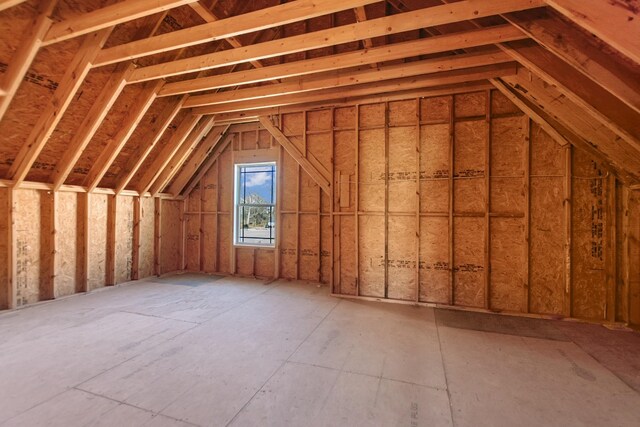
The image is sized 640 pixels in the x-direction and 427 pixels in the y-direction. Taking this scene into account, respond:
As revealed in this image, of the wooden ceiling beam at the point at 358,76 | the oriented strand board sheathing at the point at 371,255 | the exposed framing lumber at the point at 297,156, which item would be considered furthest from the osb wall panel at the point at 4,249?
the oriented strand board sheathing at the point at 371,255

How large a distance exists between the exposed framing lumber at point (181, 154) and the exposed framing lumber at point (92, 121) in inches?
64.4

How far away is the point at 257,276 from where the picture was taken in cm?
596

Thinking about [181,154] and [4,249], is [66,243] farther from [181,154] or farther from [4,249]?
[181,154]

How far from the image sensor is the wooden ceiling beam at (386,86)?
362 cm

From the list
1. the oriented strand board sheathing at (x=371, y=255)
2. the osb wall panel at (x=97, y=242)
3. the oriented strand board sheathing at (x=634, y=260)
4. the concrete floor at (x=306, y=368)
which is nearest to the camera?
the concrete floor at (x=306, y=368)

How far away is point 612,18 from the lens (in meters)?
1.63

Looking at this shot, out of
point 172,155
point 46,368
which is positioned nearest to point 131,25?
point 172,155

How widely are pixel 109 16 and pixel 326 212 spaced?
3985mm

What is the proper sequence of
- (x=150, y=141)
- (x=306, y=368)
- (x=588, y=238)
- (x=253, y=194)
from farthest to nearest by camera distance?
1. (x=253, y=194)
2. (x=150, y=141)
3. (x=588, y=238)
4. (x=306, y=368)

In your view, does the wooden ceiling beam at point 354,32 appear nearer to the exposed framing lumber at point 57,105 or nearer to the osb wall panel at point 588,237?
the exposed framing lumber at point 57,105

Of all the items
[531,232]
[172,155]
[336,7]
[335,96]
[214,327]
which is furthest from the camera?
[172,155]

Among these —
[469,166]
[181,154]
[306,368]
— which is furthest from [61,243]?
[469,166]

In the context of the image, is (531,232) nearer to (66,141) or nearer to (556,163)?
(556,163)

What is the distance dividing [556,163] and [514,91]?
1174 millimetres
